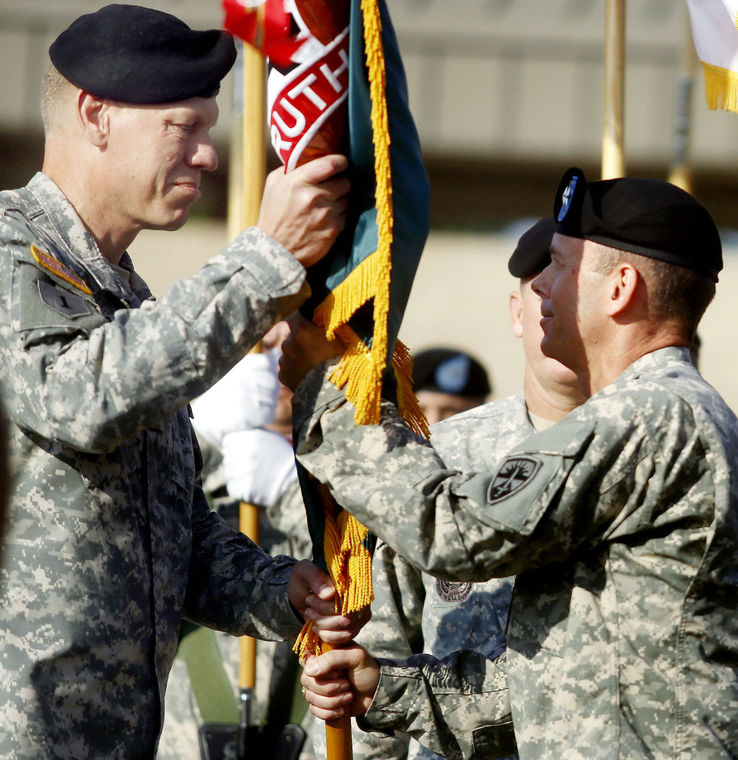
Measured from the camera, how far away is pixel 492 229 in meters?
11.6

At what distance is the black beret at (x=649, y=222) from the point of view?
107 inches

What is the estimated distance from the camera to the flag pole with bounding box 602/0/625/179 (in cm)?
381

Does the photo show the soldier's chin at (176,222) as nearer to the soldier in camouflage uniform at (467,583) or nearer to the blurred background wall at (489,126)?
the soldier in camouflage uniform at (467,583)

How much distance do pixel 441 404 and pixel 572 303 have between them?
2.66m

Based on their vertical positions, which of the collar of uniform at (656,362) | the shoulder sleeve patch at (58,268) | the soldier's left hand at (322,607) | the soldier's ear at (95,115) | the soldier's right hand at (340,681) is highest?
the soldier's ear at (95,115)

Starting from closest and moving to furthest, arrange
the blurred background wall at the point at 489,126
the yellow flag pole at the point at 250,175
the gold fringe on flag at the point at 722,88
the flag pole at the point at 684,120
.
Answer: the gold fringe on flag at the point at 722,88, the yellow flag pole at the point at 250,175, the flag pole at the point at 684,120, the blurred background wall at the point at 489,126

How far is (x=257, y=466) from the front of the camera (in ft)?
16.4

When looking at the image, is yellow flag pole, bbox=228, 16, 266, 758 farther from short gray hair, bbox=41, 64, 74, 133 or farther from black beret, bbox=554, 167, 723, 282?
black beret, bbox=554, 167, 723, 282

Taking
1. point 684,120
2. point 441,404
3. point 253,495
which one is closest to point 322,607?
point 253,495

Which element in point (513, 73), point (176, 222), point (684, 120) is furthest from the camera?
point (513, 73)

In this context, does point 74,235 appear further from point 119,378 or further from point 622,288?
point 622,288

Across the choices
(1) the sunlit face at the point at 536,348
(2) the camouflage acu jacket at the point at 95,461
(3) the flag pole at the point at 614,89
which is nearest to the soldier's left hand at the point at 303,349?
(2) the camouflage acu jacket at the point at 95,461

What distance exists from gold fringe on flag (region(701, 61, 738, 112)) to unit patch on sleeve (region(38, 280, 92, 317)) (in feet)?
7.19

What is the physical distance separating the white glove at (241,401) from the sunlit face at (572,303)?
8.48 ft
